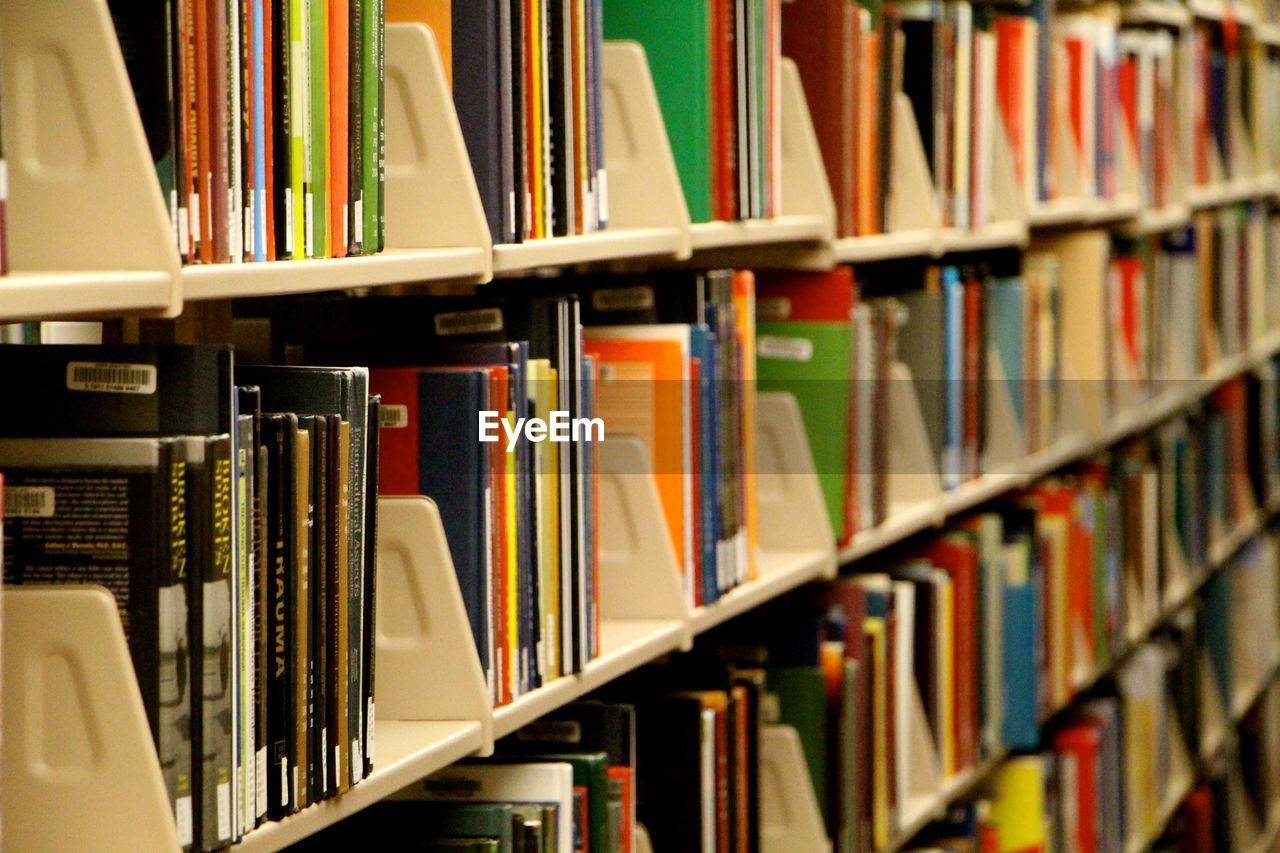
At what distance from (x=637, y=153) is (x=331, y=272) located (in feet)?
2.20

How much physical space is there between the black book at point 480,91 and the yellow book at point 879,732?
3.68 feet

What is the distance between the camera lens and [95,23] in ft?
3.42

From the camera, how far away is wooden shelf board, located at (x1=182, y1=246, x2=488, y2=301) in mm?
1131

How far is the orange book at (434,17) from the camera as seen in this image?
148cm

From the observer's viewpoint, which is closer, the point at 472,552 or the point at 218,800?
the point at 218,800

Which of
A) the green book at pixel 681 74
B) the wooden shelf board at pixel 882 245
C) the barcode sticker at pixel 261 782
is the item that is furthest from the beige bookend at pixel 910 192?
the barcode sticker at pixel 261 782

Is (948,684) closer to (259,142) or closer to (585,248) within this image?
(585,248)

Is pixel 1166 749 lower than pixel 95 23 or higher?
lower

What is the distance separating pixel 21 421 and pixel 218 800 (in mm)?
247

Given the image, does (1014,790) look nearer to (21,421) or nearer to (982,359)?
(982,359)

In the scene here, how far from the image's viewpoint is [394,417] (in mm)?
1503

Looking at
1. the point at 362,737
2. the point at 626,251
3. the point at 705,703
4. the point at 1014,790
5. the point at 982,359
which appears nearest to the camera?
the point at 362,737

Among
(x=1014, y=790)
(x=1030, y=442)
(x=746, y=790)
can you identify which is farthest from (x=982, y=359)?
(x=746, y=790)

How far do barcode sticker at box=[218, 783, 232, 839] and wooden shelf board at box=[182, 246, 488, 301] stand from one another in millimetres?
289
